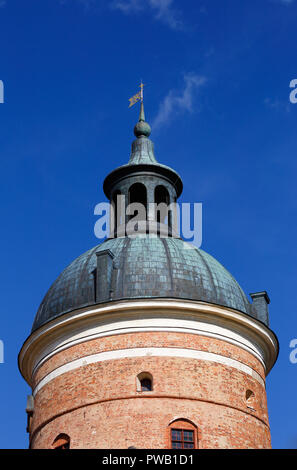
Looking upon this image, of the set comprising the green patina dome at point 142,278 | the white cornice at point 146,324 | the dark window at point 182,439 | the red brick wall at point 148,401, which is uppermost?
the green patina dome at point 142,278

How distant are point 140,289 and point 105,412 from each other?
3.85m

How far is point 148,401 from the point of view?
24.5 metres

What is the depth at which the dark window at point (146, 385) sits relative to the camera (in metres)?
24.9

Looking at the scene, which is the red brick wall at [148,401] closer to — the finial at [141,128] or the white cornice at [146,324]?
the white cornice at [146,324]

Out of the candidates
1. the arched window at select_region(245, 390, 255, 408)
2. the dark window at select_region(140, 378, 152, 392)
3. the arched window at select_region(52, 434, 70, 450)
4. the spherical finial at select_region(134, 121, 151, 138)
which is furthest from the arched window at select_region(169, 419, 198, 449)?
the spherical finial at select_region(134, 121, 151, 138)

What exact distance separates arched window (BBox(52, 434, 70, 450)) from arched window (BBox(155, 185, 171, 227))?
888 centimetres

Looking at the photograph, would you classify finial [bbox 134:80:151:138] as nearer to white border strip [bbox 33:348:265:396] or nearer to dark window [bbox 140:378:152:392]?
white border strip [bbox 33:348:265:396]

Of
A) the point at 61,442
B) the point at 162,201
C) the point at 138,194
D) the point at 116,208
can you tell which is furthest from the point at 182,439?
the point at 138,194

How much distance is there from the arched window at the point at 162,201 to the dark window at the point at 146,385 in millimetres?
7182

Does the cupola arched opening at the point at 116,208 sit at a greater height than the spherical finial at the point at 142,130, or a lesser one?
lesser

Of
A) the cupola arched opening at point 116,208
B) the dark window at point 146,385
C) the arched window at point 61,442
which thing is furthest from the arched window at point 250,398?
the cupola arched opening at point 116,208

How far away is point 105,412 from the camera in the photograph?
24.5 metres

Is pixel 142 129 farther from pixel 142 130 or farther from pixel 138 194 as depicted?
pixel 138 194
